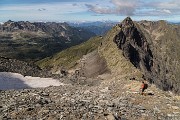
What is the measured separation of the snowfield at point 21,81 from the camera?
52525 mm

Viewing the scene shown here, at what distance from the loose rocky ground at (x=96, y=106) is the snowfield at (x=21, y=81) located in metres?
16.9

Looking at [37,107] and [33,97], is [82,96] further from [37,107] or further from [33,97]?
[37,107]

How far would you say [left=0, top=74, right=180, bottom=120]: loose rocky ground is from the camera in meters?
25.4

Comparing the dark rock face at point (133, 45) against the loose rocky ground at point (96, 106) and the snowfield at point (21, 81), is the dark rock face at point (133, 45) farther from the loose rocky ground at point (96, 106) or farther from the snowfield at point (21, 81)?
the loose rocky ground at point (96, 106)

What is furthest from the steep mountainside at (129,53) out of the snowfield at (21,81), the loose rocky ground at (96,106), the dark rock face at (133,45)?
the loose rocky ground at (96,106)

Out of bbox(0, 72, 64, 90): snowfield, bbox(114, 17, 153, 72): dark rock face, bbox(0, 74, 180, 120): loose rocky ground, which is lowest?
bbox(114, 17, 153, 72): dark rock face

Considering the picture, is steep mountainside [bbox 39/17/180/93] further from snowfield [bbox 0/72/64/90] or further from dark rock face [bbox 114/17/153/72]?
snowfield [bbox 0/72/64/90]

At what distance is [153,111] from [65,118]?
9.78m

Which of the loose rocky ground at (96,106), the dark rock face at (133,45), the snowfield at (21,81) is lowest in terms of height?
the dark rock face at (133,45)

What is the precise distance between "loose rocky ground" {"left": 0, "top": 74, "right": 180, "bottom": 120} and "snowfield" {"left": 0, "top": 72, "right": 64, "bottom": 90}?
16939 mm

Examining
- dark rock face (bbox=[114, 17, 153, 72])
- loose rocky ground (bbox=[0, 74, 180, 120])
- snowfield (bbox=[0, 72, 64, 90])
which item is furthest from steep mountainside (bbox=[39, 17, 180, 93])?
loose rocky ground (bbox=[0, 74, 180, 120])

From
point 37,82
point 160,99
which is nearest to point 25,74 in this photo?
point 37,82

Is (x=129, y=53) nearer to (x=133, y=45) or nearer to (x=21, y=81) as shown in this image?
(x=133, y=45)

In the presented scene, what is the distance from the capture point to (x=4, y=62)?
213 feet
